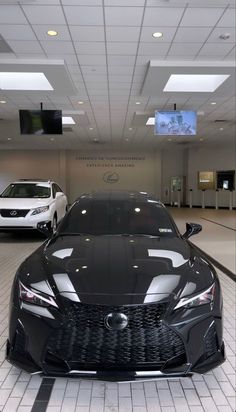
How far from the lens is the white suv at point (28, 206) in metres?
8.19

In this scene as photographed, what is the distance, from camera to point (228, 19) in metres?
5.19

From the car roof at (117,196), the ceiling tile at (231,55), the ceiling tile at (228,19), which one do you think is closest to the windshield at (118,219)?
the car roof at (117,196)

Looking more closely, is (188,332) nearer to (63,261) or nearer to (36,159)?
(63,261)

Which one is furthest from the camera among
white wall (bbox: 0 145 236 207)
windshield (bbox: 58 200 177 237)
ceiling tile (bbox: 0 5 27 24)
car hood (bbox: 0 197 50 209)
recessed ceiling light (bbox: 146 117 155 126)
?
white wall (bbox: 0 145 236 207)

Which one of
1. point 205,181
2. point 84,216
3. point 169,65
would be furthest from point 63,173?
point 84,216

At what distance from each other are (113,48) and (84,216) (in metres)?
3.97

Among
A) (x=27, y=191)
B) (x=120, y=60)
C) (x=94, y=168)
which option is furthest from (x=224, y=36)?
(x=94, y=168)

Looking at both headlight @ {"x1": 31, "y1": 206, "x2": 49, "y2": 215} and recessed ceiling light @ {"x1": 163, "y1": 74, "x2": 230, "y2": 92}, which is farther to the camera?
recessed ceiling light @ {"x1": 163, "y1": 74, "x2": 230, "y2": 92}

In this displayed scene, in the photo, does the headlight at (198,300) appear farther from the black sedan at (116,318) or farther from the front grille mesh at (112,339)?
the front grille mesh at (112,339)

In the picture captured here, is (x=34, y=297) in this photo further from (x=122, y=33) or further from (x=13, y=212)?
(x=13, y=212)

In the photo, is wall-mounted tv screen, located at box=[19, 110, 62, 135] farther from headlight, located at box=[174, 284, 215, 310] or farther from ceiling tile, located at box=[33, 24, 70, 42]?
headlight, located at box=[174, 284, 215, 310]

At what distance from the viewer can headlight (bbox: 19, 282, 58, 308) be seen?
2164 mm

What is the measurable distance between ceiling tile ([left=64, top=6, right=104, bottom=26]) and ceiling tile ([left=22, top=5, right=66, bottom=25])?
12 centimetres

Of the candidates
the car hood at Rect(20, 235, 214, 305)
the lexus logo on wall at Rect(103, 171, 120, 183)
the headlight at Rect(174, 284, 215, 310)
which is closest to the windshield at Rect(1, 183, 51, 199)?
the car hood at Rect(20, 235, 214, 305)
